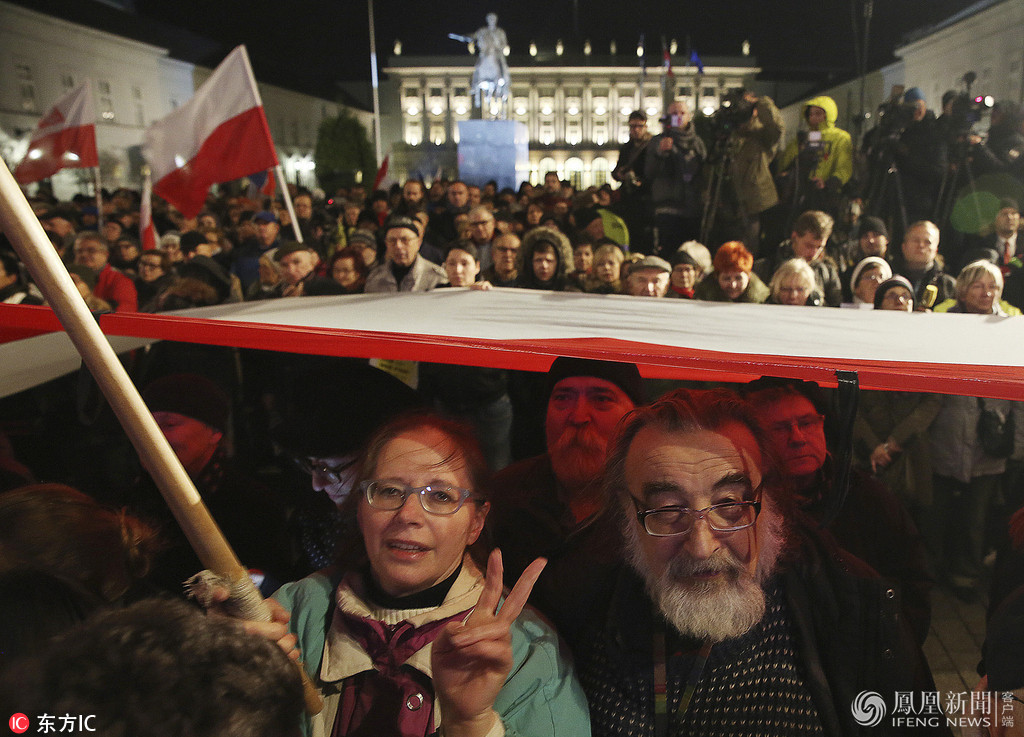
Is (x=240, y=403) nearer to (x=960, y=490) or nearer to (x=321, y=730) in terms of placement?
(x=321, y=730)

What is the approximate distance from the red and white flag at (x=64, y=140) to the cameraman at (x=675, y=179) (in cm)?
575

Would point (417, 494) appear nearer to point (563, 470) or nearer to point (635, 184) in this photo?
point (563, 470)

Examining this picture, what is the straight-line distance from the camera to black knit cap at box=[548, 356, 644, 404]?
2.25m

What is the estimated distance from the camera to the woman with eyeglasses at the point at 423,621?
1557 mm

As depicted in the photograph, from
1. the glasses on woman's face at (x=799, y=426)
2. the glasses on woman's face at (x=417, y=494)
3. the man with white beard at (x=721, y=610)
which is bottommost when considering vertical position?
the man with white beard at (x=721, y=610)

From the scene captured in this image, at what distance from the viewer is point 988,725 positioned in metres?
1.82

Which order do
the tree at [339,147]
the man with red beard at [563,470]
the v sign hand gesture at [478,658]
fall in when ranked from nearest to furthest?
the v sign hand gesture at [478,658] < the man with red beard at [563,470] < the tree at [339,147]

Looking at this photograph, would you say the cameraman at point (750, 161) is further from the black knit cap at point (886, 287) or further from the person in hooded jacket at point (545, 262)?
the black knit cap at point (886, 287)

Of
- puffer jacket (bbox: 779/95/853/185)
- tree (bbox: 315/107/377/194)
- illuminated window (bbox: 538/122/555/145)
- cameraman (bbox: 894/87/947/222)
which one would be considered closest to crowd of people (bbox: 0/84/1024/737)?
puffer jacket (bbox: 779/95/853/185)

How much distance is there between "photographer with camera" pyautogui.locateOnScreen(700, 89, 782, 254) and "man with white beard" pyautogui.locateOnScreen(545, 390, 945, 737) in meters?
5.57

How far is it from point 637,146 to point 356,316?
18.1 ft

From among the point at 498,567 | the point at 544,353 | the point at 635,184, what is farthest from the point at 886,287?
the point at 635,184

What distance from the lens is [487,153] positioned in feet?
64.6

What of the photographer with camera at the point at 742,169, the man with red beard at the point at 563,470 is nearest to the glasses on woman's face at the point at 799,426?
the man with red beard at the point at 563,470
